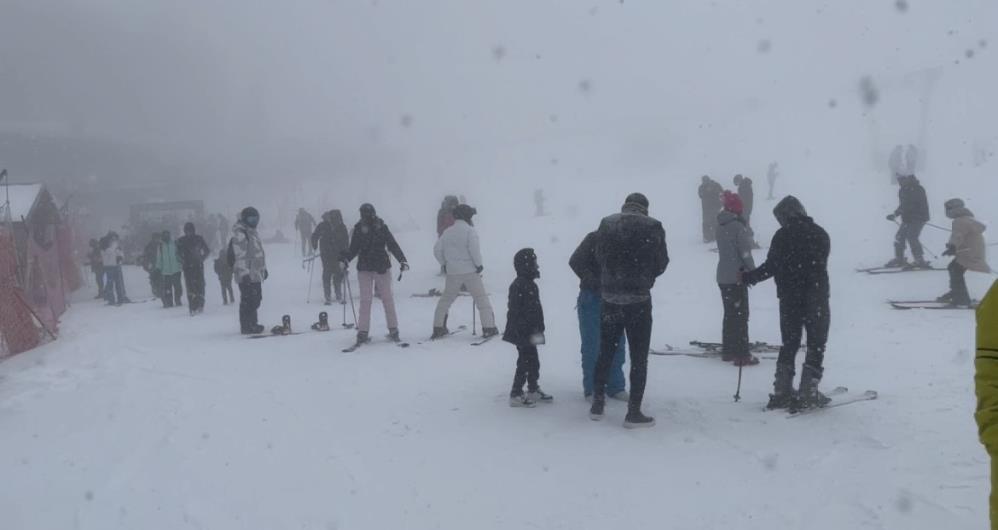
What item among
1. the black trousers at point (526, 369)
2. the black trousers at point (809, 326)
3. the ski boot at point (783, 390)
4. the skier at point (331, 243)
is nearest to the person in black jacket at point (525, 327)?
the black trousers at point (526, 369)

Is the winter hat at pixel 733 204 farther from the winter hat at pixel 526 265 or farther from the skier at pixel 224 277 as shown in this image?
the skier at pixel 224 277

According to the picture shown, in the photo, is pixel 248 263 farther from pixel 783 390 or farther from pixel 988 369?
pixel 988 369

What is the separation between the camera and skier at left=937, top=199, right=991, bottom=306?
33.6ft

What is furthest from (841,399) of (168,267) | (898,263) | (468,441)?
(168,267)

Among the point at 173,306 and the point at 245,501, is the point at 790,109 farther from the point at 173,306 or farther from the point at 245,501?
the point at 245,501

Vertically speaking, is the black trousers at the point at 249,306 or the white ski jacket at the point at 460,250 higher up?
the white ski jacket at the point at 460,250

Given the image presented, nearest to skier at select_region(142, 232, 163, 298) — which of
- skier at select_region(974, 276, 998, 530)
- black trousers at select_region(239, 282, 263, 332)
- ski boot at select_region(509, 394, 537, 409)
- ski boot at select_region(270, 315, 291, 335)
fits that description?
black trousers at select_region(239, 282, 263, 332)

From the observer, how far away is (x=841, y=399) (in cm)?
612

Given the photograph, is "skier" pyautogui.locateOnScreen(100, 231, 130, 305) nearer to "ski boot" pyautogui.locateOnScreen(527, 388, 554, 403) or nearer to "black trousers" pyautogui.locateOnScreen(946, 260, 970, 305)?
"ski boot" pyautogui.locateOnScreen(527, 388, 554, 403)

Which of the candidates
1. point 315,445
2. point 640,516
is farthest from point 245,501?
point 640,516

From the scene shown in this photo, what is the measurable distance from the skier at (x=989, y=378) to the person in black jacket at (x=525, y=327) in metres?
4.60

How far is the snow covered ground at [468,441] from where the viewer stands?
14.4 ft

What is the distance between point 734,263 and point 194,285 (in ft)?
39.5

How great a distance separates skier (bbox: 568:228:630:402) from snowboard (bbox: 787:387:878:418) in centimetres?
150
